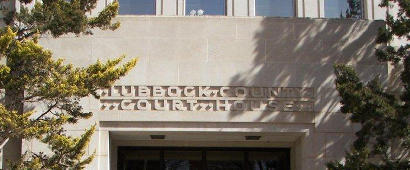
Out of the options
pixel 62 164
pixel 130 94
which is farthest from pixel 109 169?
pixel 62 164

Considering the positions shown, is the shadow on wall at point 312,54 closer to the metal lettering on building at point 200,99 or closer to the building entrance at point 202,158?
the metal lettering on building at point 200,99

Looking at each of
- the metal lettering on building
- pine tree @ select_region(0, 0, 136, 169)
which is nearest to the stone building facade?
the metal lettering on building

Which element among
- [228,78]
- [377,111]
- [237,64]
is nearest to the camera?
[377,111]

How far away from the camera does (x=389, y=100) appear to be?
42.7ft

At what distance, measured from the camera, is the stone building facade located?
580 inches

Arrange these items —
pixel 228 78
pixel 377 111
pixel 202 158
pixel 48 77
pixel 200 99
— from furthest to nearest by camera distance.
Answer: pixel 202 158
pixel 228 78
pixel 200 99
pixel 377 111
pixel 48 77

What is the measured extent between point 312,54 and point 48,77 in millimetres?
6355

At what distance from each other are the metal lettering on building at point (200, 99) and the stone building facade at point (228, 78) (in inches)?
0.8

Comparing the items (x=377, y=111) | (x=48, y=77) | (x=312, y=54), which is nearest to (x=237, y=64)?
(x=312, y=54)

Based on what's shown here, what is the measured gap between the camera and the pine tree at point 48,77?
10.7m

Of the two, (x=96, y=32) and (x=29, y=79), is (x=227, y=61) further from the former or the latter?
(x=29, y=79)

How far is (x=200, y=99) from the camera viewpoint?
14.8 meters

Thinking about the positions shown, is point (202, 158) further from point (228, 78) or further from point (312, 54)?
point (312, 54)

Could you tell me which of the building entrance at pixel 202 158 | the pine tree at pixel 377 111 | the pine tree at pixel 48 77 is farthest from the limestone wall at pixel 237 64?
the pine tree at pixel 48 77
